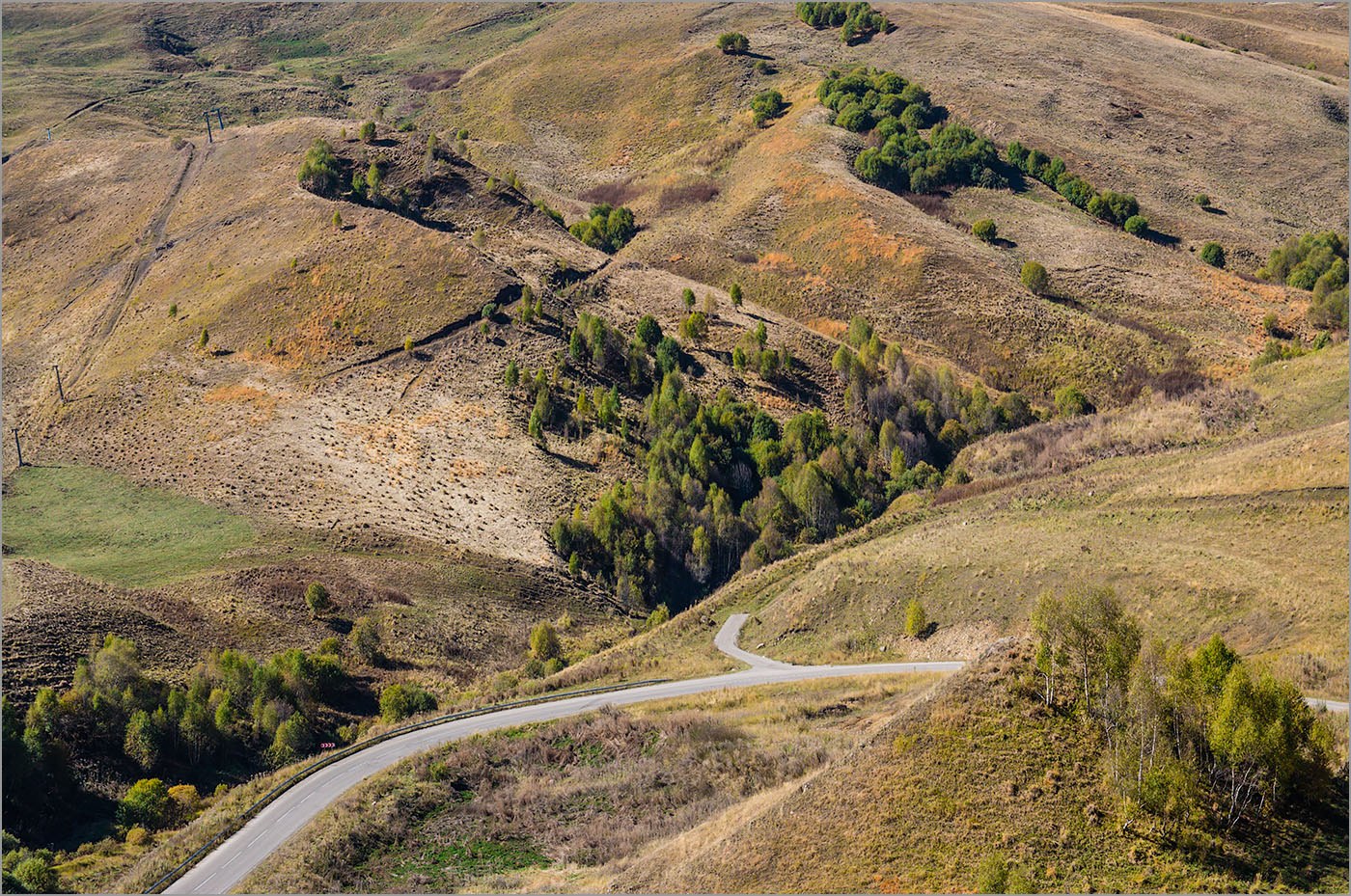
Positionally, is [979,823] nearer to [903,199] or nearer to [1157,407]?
[1157,407]

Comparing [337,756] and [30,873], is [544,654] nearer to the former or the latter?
[337,756]

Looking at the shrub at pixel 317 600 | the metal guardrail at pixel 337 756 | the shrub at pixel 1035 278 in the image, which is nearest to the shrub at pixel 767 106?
the shrub at pixel 1035 278

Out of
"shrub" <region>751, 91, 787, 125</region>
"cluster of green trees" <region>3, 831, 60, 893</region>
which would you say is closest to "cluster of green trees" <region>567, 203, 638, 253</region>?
"shrub" <region>751, 91, 787, 125</region>

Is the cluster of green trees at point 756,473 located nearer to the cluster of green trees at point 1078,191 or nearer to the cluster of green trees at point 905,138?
the cluster of green trees at point 905,138

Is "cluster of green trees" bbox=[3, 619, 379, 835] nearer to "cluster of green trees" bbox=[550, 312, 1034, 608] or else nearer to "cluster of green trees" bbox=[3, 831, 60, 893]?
"cluster of green trees" bbox=[3, 831, 60, 893]

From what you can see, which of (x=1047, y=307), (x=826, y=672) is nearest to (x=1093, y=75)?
(x=1047, y=307)
